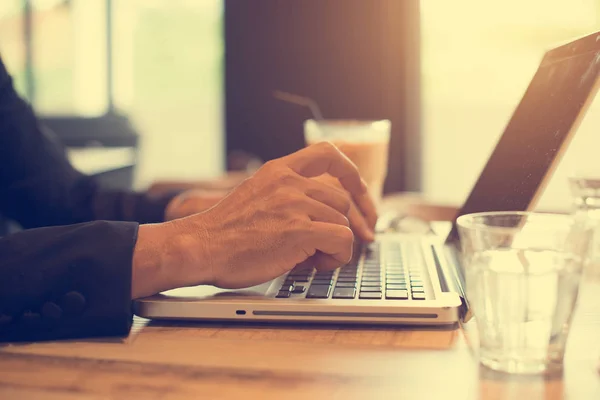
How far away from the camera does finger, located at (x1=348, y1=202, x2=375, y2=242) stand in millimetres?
933

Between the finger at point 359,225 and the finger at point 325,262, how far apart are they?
160 millimetres

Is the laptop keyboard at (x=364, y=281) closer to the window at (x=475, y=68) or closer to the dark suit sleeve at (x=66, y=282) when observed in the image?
the dark suit sleeve at (x=66, y=282)

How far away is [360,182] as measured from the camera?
2.97ft

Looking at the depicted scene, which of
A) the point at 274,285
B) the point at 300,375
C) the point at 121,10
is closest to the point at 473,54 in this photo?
the point at 121,10

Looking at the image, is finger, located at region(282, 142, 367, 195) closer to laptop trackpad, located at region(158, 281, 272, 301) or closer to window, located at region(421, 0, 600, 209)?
laptop trackpad, located at region(158, 281, 272, 301)

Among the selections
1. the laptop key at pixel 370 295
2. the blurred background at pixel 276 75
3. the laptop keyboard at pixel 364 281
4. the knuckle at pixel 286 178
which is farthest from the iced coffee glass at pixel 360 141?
the laptop key at pixel 370 295

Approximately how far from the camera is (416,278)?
751 millimetres

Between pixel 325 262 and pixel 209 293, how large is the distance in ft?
0.42

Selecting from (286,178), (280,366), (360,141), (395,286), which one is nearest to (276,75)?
(360,141)

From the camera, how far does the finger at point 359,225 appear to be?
933 mm

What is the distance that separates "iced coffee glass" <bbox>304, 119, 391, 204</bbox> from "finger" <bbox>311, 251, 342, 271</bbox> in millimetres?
478

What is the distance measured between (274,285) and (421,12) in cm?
178

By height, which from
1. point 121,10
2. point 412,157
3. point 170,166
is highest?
point 121,10

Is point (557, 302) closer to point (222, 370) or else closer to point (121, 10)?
point (222, 370)
